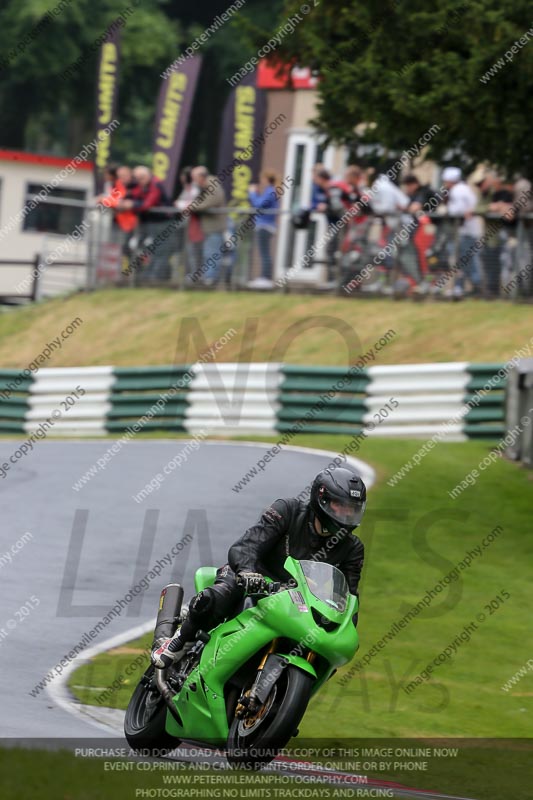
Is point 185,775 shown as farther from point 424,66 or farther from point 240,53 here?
point 240,53

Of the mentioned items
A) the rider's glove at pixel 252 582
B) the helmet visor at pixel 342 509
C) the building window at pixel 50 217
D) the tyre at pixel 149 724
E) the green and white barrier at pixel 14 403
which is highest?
the helmet visor at pixel 342 509

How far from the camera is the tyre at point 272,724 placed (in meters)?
7.09

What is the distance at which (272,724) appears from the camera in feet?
23.4

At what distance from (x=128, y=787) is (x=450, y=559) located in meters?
7.49

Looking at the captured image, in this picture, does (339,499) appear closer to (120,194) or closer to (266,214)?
(266,214)

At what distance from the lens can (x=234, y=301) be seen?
24.1 metres

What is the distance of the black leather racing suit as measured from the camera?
25.7ft

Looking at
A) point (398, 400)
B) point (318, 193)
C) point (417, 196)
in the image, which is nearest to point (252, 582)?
point (398, 400)

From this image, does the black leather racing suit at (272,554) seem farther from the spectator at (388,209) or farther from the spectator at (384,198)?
the spectator at (384,198)

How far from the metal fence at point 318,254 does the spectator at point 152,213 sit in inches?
0.9

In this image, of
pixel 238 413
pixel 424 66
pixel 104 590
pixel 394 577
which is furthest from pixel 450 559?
pixel 238 413

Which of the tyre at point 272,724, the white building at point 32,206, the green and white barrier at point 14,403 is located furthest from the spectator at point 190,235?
the tyre at point 272,724

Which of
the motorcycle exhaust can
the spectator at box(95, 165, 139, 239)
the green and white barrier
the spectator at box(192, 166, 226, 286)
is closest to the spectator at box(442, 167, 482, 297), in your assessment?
the spectator at box(192, 166, 226, 286)

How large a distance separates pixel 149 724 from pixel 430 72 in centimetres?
846
